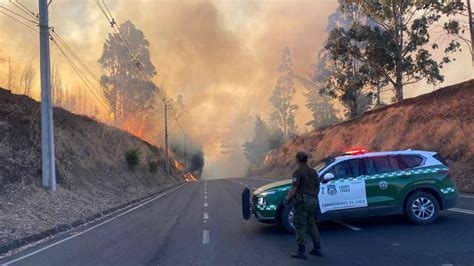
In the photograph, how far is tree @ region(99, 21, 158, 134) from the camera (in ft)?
205

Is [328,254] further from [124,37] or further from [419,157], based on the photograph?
[124,37]

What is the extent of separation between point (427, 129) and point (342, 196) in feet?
70.2

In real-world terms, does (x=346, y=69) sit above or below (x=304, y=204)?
above

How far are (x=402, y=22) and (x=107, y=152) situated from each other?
25.8m

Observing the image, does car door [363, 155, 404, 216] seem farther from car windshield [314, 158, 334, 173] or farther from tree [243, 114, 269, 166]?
tree [243, 114, 269, 166]

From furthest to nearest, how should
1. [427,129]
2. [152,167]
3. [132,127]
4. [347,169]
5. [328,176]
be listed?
[132,127]
[152,167]
[427,129]
[347,169]
[328,176]

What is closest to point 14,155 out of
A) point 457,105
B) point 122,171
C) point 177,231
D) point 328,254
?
point 177,231

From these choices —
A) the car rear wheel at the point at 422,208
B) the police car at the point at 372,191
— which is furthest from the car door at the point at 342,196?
the car rear wheel at the point at 422,208

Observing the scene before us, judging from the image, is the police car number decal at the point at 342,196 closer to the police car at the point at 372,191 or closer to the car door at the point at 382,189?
the police car at the point at 372,191

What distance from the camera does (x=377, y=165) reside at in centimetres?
1015

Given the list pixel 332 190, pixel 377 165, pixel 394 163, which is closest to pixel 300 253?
pixel 332 190

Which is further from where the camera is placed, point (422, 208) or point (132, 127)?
point (132, 127)

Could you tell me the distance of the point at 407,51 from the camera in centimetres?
3488

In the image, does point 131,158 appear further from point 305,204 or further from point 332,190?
point 305,204
